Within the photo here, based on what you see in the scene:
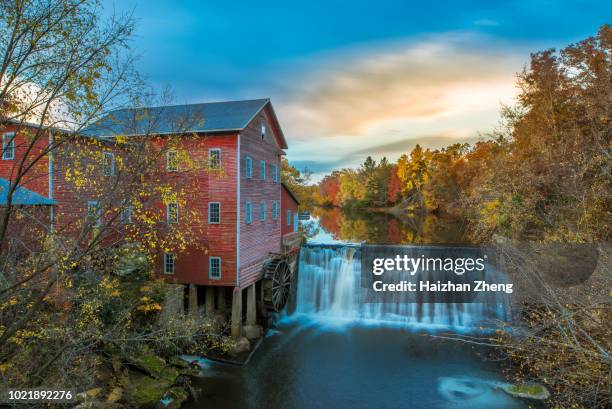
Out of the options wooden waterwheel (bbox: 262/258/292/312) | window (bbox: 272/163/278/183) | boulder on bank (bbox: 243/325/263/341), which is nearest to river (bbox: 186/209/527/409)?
boulder on bank (bbox: 243/325/263/341)

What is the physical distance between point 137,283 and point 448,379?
42.0 feet

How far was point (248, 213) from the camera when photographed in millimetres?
18984

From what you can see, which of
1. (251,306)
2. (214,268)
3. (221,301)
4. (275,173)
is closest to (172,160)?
(214,268)

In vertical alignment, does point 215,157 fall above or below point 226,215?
above

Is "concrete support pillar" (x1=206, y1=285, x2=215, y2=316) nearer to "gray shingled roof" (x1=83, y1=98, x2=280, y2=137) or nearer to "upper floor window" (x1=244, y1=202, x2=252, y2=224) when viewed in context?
"upper floor window" (x1=244, y1=202, x2=252, y2=224)

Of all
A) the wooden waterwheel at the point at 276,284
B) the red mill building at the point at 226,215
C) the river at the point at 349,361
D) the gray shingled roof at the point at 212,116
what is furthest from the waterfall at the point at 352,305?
the gray shingled roof at the point at 212,116

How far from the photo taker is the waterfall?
67.8 ft

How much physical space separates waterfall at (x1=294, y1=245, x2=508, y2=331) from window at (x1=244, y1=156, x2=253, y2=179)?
8.34m

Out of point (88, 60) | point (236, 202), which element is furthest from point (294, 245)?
point (88, 60)

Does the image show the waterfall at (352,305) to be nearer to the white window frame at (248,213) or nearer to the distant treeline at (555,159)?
the distant treeline at (555,159)

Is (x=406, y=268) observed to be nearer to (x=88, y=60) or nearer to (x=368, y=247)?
(x=368, y=247)

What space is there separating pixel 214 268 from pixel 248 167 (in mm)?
5186

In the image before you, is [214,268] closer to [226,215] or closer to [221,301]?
[226,215]

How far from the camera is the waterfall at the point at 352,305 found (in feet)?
67.8
